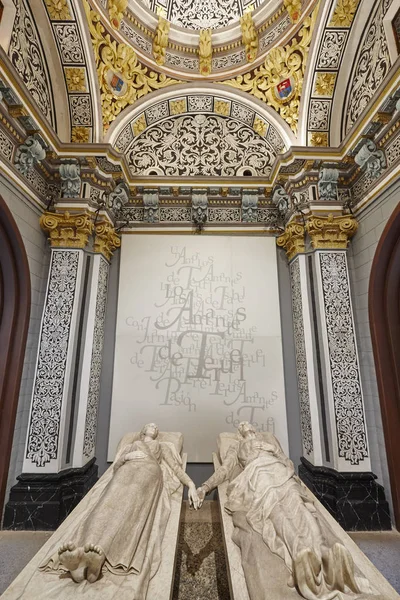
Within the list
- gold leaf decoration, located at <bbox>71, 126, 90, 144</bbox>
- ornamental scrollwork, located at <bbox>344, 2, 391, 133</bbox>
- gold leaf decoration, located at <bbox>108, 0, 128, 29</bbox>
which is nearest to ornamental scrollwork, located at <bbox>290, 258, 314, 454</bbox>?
ornamental scrollwork, located at <bbox>344, 2, 391, 133</bbox>

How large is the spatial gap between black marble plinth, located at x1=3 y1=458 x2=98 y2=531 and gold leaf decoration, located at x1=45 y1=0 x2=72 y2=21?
558 centimetres

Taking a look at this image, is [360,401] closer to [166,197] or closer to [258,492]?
[258,492]

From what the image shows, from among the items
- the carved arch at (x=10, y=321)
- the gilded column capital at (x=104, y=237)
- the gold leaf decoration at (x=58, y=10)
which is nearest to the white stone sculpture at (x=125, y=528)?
the carved arch at (x=10, y=321)

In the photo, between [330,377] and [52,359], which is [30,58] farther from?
[330,377]

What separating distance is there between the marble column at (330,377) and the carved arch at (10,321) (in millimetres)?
3540

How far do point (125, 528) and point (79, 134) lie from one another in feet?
15.9

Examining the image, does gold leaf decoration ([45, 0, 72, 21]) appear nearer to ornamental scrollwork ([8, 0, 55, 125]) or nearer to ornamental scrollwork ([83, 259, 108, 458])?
ornamental scrollwork ([8, 0, 55, 125])

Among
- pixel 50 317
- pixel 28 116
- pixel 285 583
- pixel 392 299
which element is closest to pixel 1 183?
pixel 28 116

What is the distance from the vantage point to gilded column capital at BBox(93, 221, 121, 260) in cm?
429

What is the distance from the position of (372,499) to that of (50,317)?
14.3ft

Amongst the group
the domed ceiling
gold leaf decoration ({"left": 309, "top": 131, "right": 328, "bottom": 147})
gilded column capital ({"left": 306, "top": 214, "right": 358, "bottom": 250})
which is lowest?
gilded column capital ({"left": 306, "top": 214, "right": 358, "bottom": 250})

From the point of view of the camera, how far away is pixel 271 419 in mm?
4121

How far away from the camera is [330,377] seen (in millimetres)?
3770

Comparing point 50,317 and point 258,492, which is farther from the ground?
point 50,317
